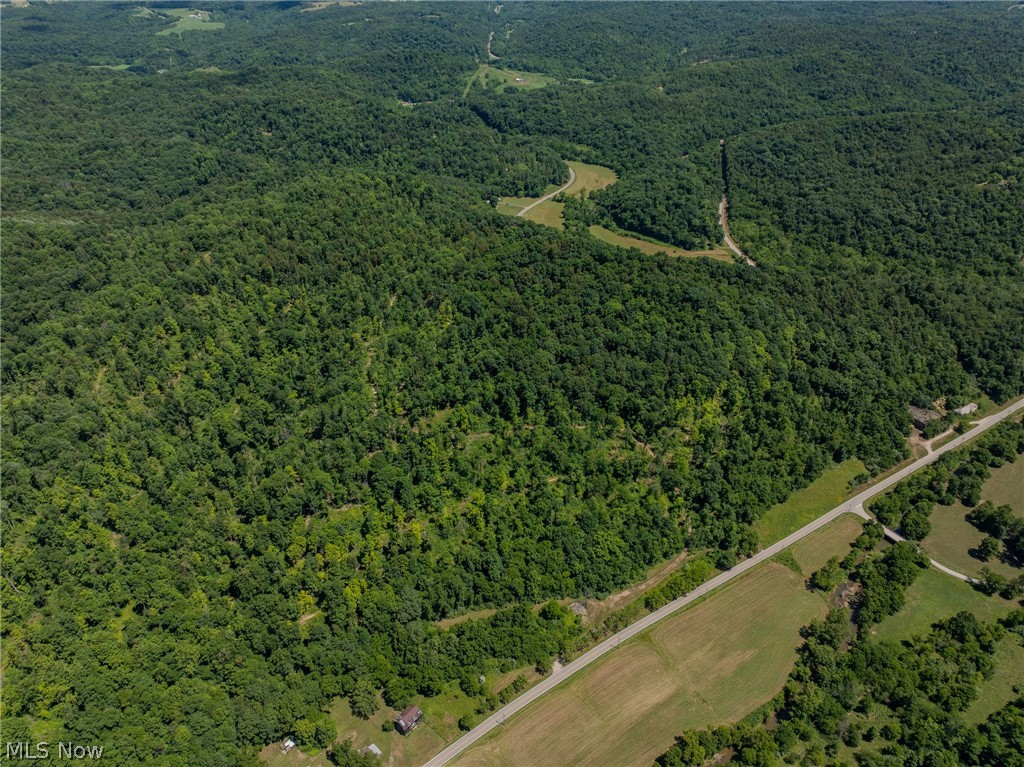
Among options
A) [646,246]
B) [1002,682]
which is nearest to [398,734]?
[1002,682]

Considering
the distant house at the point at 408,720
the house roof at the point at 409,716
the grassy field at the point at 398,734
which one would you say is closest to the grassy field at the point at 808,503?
the grassy field at the point at 398,734

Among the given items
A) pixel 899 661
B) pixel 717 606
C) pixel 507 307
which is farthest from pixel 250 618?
pixel 899 661

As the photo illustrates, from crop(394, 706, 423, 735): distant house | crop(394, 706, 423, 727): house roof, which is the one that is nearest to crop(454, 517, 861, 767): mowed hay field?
crop(394, 706, 423, 735): distant house

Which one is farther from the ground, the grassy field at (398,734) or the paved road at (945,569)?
the paved road at (945,569)

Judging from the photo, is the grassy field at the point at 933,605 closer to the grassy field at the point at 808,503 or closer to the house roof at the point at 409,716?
the grassy field at the point at 808,503

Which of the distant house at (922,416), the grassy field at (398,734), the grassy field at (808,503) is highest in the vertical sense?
the distant house at (922,416)

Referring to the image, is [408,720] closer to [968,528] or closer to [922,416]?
[968,528]
